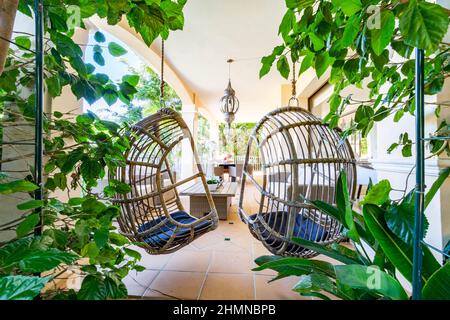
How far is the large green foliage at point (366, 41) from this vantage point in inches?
15.6

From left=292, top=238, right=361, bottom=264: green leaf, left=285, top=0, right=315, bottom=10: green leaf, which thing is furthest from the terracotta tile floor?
left=285, top=0, right=315, bottom=10: green leaf

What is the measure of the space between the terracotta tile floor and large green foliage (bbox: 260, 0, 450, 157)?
1.24 m

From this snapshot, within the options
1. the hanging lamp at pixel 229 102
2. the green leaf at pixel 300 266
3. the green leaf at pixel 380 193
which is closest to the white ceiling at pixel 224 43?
the hanging lamp at pixel 229 102

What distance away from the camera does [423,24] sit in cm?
39

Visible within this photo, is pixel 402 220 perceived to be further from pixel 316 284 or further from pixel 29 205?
pixel 29 205

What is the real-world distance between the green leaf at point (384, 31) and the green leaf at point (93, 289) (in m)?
0.90

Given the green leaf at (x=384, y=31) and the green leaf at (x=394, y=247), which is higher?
the green leaf at (x=384, y=31)

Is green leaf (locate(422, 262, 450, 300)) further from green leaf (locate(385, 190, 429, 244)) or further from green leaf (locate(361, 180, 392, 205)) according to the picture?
green leaf (locate(361, 180, 392, 205))

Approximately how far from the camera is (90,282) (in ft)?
1.92

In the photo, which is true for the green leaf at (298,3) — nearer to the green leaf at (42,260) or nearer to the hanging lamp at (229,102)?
the green leaf at (42,260)

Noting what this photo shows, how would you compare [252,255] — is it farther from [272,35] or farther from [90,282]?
[272,35]

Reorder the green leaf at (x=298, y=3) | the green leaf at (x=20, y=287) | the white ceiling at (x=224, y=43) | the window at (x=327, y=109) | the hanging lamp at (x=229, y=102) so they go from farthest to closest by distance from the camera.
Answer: the hanging lamp at (x=229, y=102) → the window at (x=327, y=109) → the white ceiling at (x=224, y=43) → the green leaf at (x=298, y=3) → the green leaf at (x=20, y=287)

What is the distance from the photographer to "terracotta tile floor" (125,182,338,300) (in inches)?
59.8
